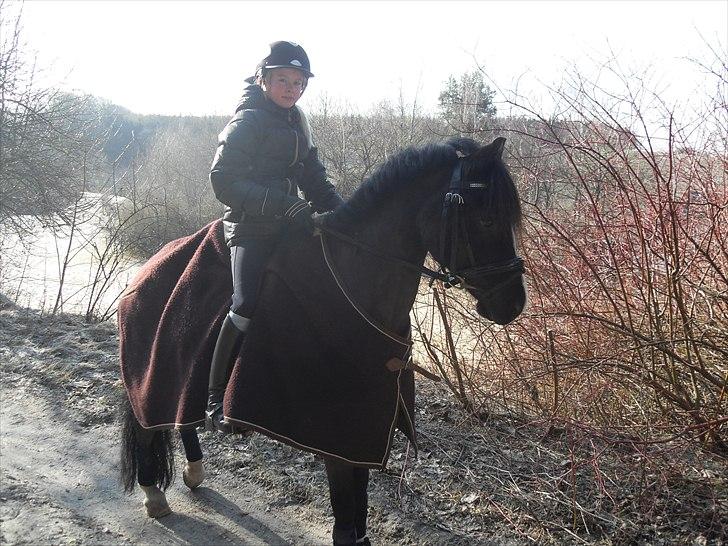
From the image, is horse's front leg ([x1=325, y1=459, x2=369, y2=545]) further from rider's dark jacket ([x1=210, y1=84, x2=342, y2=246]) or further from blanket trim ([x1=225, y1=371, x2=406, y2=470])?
rider's dark jacket ([x1=210, y1=84, x2=342, y2=246])

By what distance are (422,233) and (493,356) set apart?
266 cm

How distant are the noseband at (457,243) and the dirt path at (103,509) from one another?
214 centimetres

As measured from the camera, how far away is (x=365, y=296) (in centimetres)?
294

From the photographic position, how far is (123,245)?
9.95m

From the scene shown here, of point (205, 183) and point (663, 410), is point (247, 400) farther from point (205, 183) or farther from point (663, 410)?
point (205, 183)

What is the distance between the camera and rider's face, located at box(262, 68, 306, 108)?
3.27m

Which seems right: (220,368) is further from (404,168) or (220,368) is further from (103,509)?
(103,509)

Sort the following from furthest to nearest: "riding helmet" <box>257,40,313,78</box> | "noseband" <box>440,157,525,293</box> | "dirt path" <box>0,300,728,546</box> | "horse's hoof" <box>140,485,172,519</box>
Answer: "horse's hoof" <box>140,485,172,519</box>, "dirt path" <box>0,300,728,546</box>, "riding helmet" <box>257,40,313,78</box>, "noseband" <box>440,157,525,293</box>

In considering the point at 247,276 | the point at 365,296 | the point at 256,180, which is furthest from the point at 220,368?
the point at 256,180

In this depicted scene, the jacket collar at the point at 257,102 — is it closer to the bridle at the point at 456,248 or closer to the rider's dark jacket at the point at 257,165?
the rider's dark jacket at the point at 257,165

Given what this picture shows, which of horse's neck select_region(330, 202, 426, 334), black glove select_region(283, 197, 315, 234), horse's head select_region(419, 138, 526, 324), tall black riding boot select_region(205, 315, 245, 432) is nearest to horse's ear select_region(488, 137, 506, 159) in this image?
horse's head select_region(419, 138, 526, 324)

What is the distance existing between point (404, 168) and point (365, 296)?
70 centimetres

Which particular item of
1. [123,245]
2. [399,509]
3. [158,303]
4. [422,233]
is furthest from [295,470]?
[123,245]

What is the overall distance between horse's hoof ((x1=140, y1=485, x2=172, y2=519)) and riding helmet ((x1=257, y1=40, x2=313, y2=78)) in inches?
116
